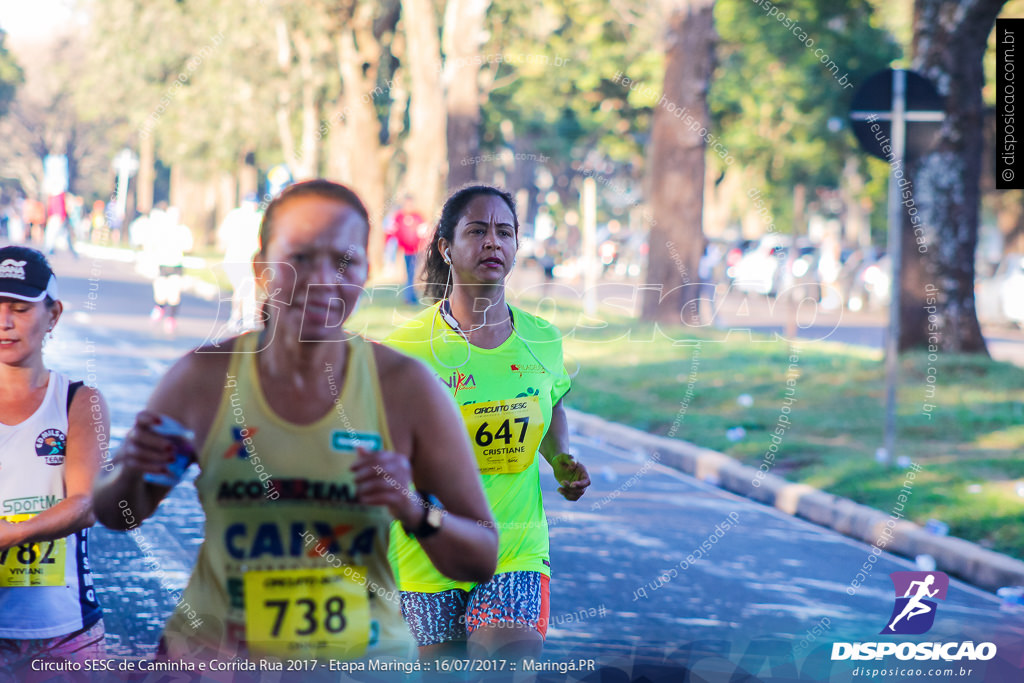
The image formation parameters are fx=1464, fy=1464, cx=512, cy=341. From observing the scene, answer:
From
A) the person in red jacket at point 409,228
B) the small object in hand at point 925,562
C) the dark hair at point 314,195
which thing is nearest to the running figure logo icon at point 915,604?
the dark hair at point 314,195

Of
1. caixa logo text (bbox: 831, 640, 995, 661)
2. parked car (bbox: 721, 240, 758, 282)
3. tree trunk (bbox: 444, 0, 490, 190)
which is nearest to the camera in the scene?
caixa logo text (bbox: 831, 640, 995, 661)

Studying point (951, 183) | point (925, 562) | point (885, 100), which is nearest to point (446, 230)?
point (925, 562)

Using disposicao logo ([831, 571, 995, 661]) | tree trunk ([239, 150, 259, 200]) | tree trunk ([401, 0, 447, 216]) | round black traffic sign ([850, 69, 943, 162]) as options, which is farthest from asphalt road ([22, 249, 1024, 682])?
tree trunk ([239, 150, 259, 200])

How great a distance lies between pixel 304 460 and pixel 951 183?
1348cm

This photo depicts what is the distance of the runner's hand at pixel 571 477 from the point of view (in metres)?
3.99

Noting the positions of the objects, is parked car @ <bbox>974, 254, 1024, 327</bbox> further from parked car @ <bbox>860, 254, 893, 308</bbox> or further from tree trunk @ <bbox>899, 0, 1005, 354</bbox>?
tree trunk @ <bbox>899, 0, 1005, 354</bbox>

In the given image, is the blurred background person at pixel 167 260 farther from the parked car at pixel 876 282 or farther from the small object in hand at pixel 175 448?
the small object in hand at pixel 175 448

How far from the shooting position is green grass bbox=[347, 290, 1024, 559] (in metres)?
8.92

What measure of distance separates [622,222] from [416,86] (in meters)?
64.7

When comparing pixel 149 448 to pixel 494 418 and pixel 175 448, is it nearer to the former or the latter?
pixel 175 448

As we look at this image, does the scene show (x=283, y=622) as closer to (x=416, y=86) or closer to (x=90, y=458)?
(x=90, y=458)

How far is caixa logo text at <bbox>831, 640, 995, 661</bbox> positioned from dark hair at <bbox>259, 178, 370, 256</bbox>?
4.08ft

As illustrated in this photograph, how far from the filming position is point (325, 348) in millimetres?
2264

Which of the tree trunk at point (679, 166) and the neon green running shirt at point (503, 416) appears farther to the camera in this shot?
the tree trunk at point (679, 166)
